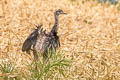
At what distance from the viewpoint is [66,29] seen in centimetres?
1237

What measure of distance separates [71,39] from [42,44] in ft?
10.7

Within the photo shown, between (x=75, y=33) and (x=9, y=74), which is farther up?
(x=9, y=74)

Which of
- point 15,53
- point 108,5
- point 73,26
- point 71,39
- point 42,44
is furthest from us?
point 108,5

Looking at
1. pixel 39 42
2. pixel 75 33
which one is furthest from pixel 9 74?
pixel 75 33

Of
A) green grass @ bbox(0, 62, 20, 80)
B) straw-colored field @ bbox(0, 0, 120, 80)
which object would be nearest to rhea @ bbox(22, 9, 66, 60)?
straw-colored field @ bbox(0, 0, 120, 80)

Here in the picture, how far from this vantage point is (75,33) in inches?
480

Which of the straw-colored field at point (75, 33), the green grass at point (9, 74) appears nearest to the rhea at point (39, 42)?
the straw-colored field at point (75, 33)

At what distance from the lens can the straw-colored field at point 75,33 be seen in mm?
9534

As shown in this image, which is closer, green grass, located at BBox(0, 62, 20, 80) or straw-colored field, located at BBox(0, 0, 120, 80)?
green grass, located at BBox(0, 62, 20, 80)

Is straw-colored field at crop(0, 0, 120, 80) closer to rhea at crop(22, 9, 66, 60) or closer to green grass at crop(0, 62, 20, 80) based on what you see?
rhea at crop(22, 9, 66, 60)

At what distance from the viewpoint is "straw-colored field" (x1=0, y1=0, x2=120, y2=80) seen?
31.3ft

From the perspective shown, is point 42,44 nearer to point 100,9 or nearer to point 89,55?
point 89,55

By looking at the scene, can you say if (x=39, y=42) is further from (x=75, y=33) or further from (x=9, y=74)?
(x=75, y=33)

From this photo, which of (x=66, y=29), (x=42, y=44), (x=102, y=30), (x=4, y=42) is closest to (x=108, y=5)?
(x=102, y=30)
